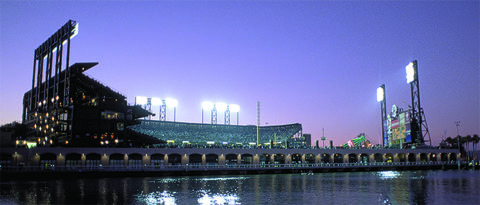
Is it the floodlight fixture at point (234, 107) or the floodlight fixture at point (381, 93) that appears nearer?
the floodlight fixture at point (234, 107)

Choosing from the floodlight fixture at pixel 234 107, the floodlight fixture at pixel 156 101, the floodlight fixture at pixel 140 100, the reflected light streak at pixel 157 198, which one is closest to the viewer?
the reflected light streak at pixel 157 198

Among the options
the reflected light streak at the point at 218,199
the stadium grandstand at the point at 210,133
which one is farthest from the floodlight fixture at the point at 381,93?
the reflected light streak at the point at 218,199

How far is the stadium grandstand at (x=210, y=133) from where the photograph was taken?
148m

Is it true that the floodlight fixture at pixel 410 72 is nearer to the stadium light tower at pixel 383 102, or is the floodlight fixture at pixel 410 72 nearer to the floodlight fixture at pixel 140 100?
the stadium light tower at pixel 383 102

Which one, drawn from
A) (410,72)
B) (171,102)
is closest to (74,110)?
(171,102)

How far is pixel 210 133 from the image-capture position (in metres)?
158

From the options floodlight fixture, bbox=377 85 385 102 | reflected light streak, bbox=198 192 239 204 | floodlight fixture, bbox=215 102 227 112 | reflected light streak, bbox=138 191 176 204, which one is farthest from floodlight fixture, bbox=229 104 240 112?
reflected light streak, bbox=198 192 239 204

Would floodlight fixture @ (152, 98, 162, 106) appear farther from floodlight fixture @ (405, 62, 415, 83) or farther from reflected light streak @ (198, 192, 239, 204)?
reflected light streak @ (198, 192, 239, 204)

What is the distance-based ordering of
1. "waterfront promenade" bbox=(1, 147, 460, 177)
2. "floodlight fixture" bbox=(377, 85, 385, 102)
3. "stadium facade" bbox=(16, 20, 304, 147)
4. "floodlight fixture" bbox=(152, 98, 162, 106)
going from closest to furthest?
1. "waterfront promenade" bbox=(1, 147, 460, 177)
2. "stadium facade" bbox=(16, 20, 304, 147)
3. "floodlight fixture" bbox=(152, 98, 162, 106)
4. "floodlight fixture" bbox=(377, 85, 385, 102)

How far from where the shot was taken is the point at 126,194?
52.5m

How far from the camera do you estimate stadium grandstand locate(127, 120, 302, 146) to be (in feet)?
486

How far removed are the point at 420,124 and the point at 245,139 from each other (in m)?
65.1

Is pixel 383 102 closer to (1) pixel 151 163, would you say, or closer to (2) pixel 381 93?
(2) pixel 381 93

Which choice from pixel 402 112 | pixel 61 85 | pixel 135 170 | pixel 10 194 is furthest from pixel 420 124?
pixel 10 194
